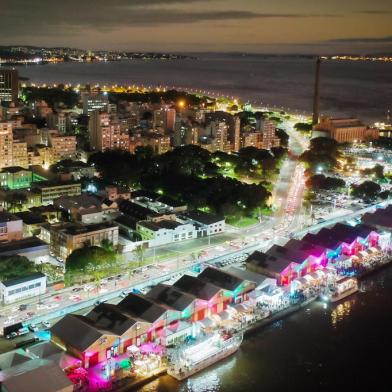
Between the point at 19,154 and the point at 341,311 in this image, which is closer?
the point at 341,311

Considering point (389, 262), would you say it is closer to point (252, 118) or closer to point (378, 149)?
point (378, 149)

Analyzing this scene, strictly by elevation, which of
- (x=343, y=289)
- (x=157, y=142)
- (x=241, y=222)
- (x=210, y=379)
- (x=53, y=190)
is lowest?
(x=210, y=379)

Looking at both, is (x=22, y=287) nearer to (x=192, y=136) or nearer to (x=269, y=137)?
(x=192, y=136)

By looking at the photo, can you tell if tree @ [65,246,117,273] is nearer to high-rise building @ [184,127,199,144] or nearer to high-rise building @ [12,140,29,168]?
high-rise building @ [12,140,29,168]

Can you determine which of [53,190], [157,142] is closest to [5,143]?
[53,190]

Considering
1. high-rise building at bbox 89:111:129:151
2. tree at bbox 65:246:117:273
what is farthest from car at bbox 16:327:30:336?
high-rise building at bbox 89:111:129:151

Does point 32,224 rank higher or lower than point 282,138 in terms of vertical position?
lower

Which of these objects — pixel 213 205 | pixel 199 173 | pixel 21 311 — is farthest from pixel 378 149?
pixel 21 311
